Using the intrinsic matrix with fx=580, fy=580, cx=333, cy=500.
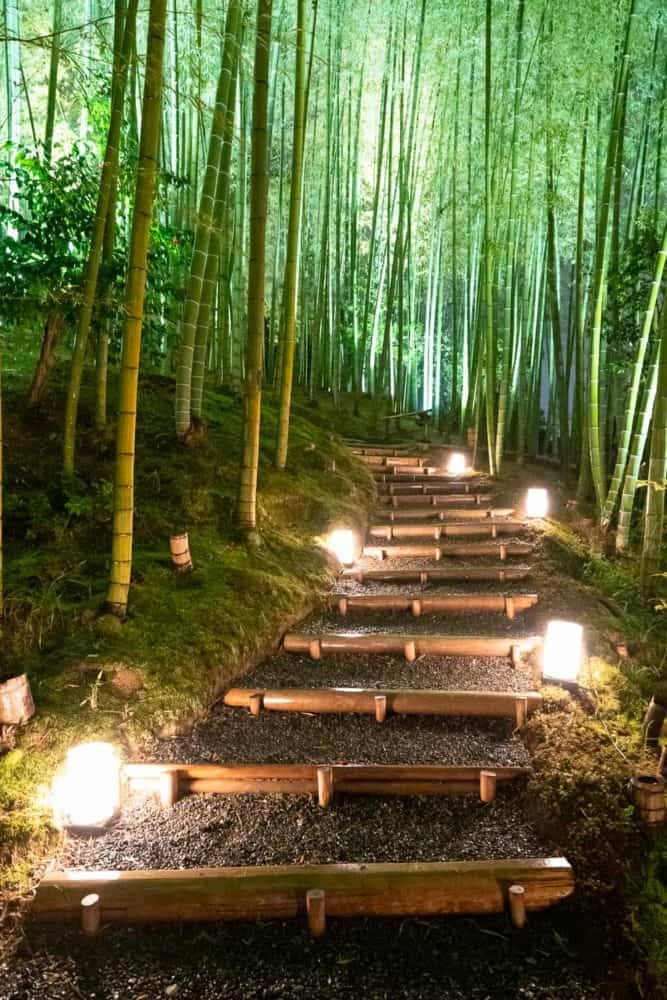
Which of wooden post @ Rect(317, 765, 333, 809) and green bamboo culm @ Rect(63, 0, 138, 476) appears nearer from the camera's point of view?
wooden post @ Rect(317, 765, 333, 809)

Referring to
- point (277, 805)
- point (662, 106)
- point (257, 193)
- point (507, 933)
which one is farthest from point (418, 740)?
point (662, 106)

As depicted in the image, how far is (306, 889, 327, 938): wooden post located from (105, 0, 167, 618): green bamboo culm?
170 cm

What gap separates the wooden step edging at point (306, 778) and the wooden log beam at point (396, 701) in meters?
0.46

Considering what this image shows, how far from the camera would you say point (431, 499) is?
6.42m

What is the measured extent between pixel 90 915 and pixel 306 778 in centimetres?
88

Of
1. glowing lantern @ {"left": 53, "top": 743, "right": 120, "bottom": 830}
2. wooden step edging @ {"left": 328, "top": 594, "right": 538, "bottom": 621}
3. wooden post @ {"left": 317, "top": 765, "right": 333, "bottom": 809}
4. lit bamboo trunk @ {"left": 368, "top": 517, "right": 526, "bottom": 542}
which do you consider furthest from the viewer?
lit bamboo trunk @ {"left": 368, "top": 517, "right": 526, "bottom": 542}

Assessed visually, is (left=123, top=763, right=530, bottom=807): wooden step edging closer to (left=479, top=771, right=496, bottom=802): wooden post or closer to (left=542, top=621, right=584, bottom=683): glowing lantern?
(left=479, top=771, right=496, bottom=802): wooden post

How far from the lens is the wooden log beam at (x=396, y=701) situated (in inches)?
113

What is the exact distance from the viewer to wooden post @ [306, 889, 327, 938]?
1844 millimetres

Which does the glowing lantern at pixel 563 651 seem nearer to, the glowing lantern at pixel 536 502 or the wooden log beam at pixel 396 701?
the wooden log beam at pixel 396 701

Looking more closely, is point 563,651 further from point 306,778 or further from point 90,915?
point 90,915

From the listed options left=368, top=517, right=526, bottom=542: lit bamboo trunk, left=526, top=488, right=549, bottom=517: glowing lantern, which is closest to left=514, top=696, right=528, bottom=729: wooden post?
left=368, top=517, right=526, bottom=542: lit bamboo trunk

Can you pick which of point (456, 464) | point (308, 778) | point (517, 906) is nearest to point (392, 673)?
point (308, 778)

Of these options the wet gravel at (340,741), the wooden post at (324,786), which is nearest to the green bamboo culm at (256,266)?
the wet gravel at (340,741)
